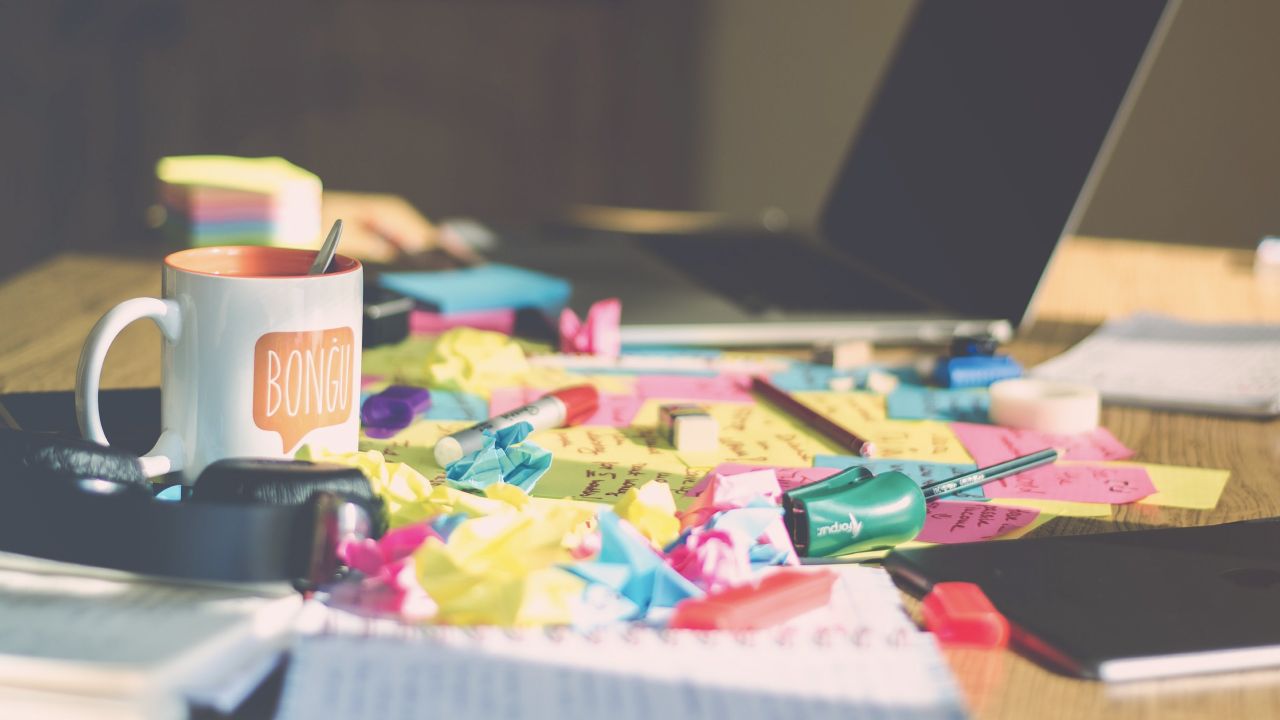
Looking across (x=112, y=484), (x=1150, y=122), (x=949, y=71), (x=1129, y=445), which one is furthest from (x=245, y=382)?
(x=1150, y=122)

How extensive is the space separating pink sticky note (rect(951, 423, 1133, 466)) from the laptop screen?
0.67 ft

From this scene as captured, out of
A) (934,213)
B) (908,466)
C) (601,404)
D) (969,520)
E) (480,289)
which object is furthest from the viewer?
(934,213)

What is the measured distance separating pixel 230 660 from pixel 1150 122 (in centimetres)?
290

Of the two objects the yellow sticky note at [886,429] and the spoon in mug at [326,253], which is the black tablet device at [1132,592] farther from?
the spoon in mug at [326,253]

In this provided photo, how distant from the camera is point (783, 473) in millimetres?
735

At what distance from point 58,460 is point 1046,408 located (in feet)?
2.05

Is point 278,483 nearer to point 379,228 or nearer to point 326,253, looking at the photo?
point 326,253

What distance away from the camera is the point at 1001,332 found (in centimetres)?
105

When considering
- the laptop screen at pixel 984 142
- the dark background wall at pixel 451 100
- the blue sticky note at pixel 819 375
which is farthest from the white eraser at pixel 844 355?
the dark background wall at pixel 451 100

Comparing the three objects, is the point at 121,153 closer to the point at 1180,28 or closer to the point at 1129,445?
the point at 1180,28

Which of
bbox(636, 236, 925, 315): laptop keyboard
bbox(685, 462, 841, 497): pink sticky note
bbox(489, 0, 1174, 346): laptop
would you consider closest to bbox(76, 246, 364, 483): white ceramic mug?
bbox(685, 462, 841, 497): pink sticky note

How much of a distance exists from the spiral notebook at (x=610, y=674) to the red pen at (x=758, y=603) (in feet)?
0.03

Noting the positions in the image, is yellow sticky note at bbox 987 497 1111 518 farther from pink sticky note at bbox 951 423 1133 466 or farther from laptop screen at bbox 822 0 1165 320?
laptop screen at bbox 822 0 1165 320

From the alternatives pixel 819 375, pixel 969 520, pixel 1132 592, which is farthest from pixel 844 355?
pixel 1132 592
